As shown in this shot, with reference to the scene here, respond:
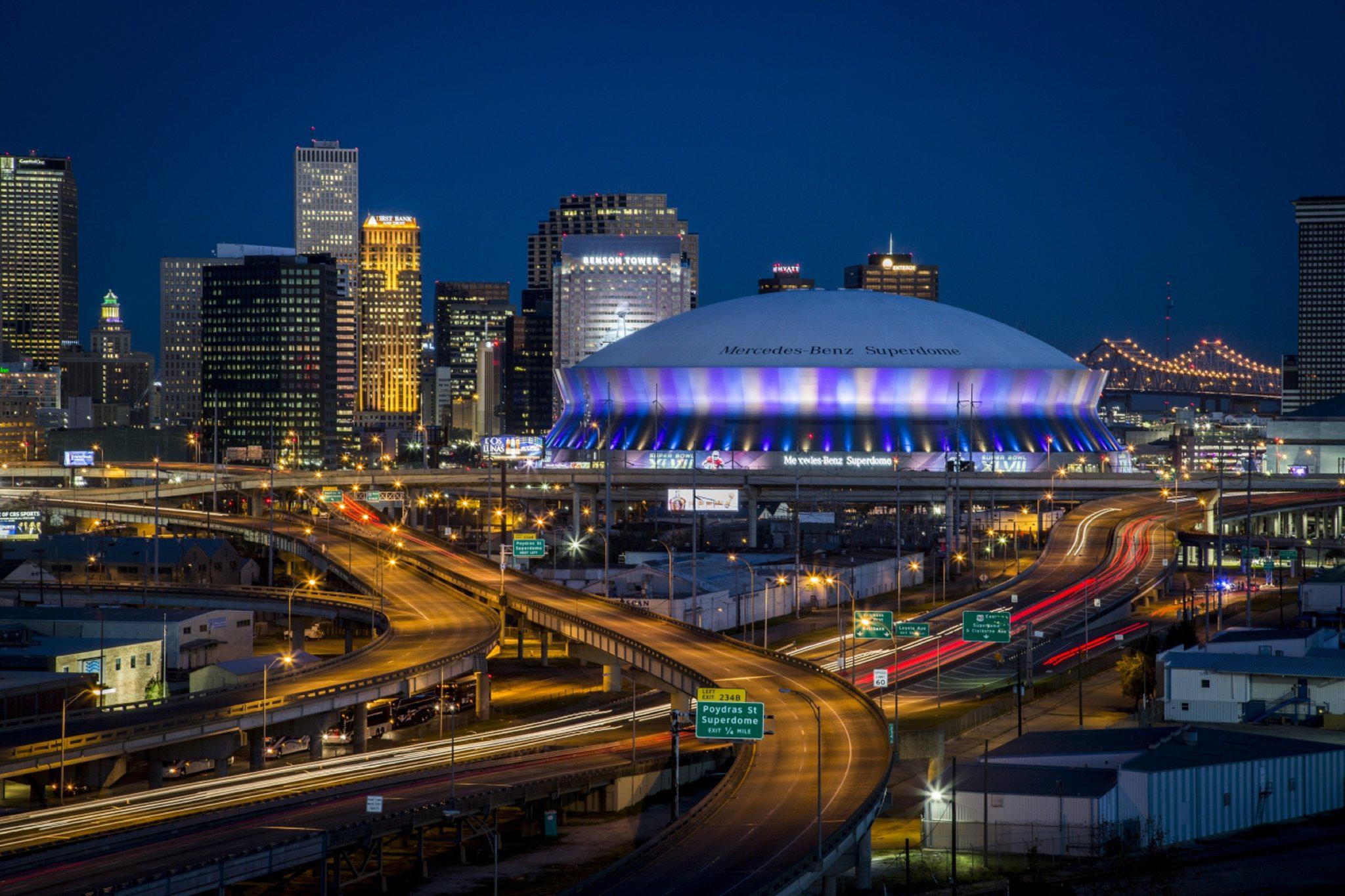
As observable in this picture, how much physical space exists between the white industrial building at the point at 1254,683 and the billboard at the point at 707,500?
2821 inches

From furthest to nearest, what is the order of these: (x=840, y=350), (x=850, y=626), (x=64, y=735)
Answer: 1. (x=840, y=350)
2. (x=850, y=626)
3. (x=64, y=735)

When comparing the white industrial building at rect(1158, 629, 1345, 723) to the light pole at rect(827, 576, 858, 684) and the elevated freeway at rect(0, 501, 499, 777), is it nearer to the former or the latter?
the light pole at rect(827, 576, 858, 684)

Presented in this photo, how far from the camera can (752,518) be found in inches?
5276

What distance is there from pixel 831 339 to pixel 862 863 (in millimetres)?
124893

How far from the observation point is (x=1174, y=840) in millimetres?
49531

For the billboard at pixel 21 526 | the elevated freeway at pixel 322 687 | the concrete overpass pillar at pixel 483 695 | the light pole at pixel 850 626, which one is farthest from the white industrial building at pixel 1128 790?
the billboard at pixel 21 526

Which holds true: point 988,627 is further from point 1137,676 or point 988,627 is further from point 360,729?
point 360,729

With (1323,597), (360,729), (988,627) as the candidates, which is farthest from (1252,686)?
(360,729)

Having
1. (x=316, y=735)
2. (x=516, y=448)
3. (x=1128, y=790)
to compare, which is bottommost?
(x=316, y=735)

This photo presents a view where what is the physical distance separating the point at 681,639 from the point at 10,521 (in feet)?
219

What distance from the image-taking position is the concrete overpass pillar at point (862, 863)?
43844 mm

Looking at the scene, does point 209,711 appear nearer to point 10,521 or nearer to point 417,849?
point 417,849

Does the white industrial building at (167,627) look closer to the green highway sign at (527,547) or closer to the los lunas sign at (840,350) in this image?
the green highway sign at (527,547)

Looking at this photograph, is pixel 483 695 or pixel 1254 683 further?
pixel 483 695
